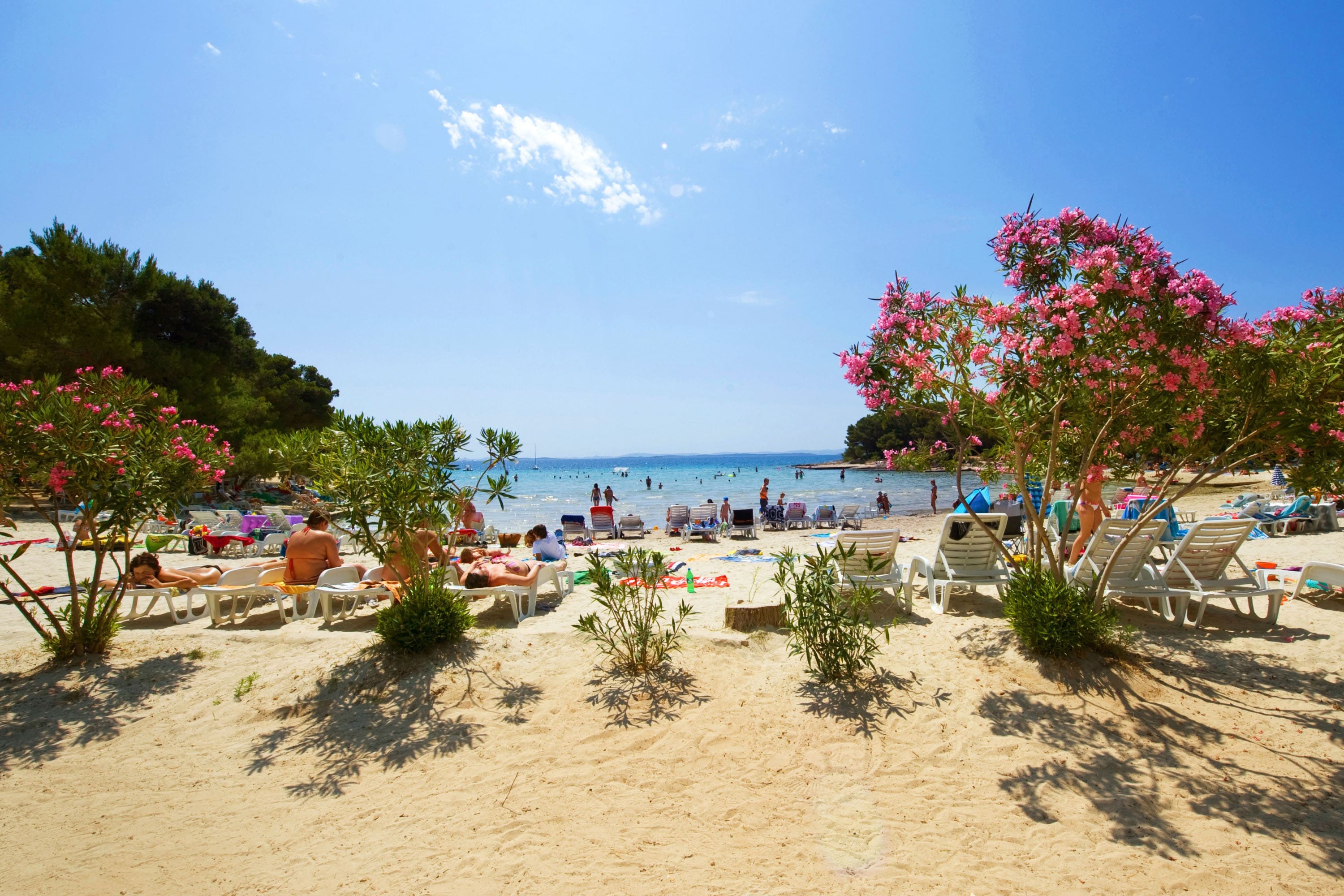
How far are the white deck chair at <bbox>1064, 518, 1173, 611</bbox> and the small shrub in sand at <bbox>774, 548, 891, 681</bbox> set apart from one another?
2.14m

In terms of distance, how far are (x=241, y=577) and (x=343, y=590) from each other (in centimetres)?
145

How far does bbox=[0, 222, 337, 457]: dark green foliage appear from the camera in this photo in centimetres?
1953

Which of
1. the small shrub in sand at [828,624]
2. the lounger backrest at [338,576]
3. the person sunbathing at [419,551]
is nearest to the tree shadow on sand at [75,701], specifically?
the lounger backrest at [338,576]

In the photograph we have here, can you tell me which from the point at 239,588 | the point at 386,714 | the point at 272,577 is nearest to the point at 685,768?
the point at 386,714

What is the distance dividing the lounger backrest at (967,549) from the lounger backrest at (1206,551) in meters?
1.48

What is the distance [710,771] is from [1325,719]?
Result: 392cm

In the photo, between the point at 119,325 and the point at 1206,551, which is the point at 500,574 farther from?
the point at 119,325

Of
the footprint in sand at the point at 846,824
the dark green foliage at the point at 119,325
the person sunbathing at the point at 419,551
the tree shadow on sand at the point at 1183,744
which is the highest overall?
the dark green foliage at the point at 119,325

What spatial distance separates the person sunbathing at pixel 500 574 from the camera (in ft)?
22.7

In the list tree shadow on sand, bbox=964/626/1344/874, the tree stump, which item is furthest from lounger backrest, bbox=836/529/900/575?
tree shadow on sand, bbox=964/626/1344/874

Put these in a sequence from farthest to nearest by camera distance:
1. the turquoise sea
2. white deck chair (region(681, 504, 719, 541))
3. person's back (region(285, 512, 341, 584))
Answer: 1. the turquoise sea
2. white deck chair (region(681, 504, 719, 541))
3. person's back (region(285, 512, 341, 584))

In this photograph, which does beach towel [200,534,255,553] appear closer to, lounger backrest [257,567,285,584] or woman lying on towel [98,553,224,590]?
woman lying on towel [98,553,224,590]

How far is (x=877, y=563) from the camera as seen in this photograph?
6148 millimetres

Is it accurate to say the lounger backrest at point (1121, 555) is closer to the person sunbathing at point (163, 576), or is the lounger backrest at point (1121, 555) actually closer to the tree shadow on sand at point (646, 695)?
the tree shadow on sand at point (646, 695)
